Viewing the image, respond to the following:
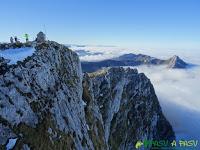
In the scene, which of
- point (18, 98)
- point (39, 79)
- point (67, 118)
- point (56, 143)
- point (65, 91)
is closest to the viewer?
point (18, 98)

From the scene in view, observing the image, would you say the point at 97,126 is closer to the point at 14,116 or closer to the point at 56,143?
the point at 56,143

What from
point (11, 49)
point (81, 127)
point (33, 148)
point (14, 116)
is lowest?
point (81, 127)

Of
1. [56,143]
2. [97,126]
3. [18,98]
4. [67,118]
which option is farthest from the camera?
[97,126]

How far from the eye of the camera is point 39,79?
5706 centimetres

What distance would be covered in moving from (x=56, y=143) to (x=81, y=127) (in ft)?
52.6

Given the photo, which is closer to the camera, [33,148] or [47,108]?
[33,148]

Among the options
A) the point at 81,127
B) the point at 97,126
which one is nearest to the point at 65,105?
the point at 81,127

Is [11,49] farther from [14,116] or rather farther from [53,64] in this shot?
[14,116]

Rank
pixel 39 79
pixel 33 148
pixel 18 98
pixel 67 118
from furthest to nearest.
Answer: pixel 67 118 → pixel 39 79 → pixel 18 98 → pixel 33 148

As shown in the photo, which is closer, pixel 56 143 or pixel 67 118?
pixel 56 143

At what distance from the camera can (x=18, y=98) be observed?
49594 mm

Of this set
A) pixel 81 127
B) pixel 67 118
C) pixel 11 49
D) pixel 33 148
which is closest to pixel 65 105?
pixel 67 118

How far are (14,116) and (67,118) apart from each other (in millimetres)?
16317

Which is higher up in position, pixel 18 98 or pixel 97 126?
pixel 18 98
